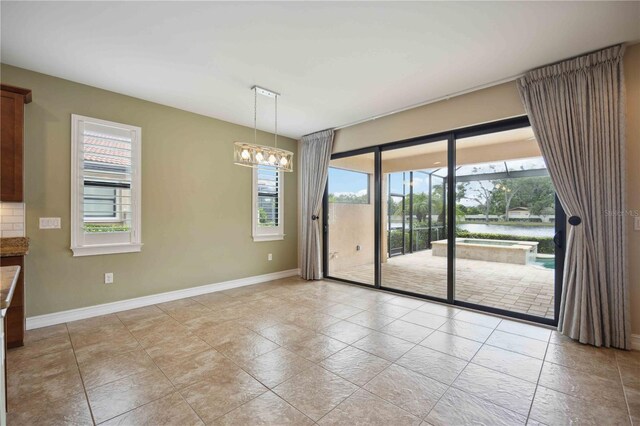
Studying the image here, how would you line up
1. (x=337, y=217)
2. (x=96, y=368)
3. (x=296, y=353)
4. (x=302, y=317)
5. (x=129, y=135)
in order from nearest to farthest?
1. (x=96, y=368)
2. (x=296, y=353)
3. (x=302, y=317)
4. (x=129, y=135)
5. (x=337, y=217)

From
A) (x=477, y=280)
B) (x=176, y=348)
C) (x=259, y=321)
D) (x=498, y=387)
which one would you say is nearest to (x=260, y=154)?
(x=259, y=321)

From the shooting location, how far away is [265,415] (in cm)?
183

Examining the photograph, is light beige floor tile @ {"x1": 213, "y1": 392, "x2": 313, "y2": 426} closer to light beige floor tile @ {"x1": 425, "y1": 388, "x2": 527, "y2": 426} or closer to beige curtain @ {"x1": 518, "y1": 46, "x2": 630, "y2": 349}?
light beige floor tile @ {"x1": 425, "y1": 388, "x2": 527, "y2": 426}

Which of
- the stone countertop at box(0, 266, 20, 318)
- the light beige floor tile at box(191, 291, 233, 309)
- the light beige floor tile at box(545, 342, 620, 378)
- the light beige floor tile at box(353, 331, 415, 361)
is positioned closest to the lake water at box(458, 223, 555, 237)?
the light beige floor tile at box(545, 342, 620, 378)

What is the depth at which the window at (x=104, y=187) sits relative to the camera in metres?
3.42

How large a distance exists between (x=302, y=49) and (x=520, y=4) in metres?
1.80

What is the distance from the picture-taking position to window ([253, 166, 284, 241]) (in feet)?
17.2

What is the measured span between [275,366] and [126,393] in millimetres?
1085

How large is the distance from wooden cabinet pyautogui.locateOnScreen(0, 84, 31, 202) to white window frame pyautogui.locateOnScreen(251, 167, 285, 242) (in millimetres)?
2938

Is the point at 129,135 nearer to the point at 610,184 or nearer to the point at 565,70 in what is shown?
the point at 565,70

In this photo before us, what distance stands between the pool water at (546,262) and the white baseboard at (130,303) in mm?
4260

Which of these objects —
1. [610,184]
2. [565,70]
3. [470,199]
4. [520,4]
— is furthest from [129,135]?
[610,184]

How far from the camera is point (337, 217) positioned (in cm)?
614

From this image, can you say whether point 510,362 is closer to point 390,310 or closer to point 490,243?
point 390,310
